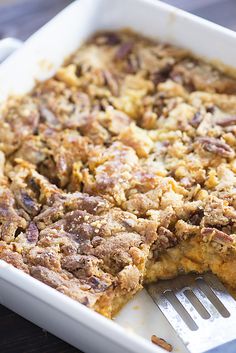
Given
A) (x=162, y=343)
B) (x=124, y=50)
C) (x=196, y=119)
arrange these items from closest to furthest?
(x=162, y=343)
(x=196, y=119)
(x=124, y=50)

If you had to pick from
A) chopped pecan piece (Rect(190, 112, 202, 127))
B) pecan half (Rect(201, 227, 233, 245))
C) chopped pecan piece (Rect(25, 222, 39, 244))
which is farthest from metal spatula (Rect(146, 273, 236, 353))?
chopped pecan piece (Rect(190, 112, 202, 127))

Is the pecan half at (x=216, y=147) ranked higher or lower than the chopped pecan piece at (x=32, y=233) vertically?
higher

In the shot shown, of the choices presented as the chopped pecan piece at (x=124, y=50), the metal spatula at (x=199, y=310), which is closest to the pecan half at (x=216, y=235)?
the metal spatula at (x=199, y=310)

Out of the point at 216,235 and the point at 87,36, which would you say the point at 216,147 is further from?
the point at 87,36

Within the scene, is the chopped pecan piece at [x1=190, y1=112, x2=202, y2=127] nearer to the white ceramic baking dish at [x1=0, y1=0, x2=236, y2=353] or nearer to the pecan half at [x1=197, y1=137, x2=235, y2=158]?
the pecan half at [x1=197, y1=137, x2=235, y2=158]

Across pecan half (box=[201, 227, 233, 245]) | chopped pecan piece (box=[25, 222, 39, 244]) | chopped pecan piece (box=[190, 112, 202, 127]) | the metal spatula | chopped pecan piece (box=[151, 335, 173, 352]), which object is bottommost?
chopped pecan piece (box=[151, 335, 173, 352])

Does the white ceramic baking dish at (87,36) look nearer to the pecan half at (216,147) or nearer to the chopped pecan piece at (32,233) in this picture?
the chopped pecan piece at (32,233)

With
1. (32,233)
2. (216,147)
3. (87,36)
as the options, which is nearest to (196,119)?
(216,147)

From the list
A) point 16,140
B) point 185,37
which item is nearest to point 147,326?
point 16,140
